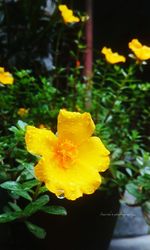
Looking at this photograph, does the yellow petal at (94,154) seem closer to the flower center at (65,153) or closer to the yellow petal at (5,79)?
the flower center at (65,153)

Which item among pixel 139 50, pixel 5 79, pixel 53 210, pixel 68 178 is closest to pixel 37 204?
pixel 53 210

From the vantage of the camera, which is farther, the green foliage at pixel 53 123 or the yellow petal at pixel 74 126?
the green foliage at pixel 53 123

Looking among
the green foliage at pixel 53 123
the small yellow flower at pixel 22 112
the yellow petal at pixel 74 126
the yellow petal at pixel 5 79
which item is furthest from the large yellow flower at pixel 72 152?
the small yellow flower at pixel 22 112

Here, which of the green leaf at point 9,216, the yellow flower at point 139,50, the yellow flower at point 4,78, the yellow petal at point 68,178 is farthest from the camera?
the yellow flower at point 139,50

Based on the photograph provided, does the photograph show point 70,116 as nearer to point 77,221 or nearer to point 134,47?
point 77,221

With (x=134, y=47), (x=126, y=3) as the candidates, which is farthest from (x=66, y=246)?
(x=126, y=3)
